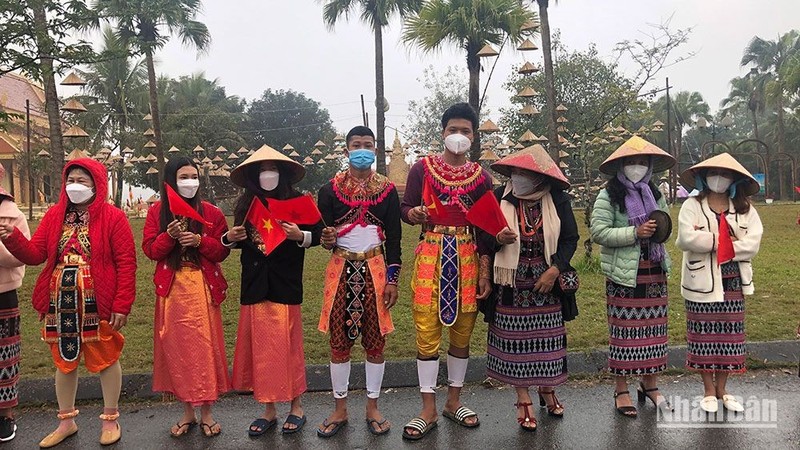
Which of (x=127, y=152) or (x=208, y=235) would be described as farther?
(x=127, y=152)

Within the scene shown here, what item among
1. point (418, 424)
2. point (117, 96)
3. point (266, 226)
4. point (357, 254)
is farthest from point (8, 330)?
point (117, 96)

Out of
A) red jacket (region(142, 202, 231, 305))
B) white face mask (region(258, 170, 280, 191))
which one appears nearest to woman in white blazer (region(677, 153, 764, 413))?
white face mask (region(258, 170, 280, 191))

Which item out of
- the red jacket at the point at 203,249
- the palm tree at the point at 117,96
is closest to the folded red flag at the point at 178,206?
the red jacket at the point at 203,249

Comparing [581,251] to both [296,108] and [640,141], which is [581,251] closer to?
[640,141]

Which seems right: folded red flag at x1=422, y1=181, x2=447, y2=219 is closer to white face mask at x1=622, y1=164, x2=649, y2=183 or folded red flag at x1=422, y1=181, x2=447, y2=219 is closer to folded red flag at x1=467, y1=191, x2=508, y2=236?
folded red flag at x1=467, y1=191, x2=508, y2=236

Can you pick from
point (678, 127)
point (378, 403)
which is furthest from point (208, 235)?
point (678, 127)

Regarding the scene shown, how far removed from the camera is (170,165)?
3930 mm

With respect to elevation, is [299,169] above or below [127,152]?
below

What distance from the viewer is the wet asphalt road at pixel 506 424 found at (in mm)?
3699

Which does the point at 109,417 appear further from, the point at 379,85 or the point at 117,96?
the point at 117,96

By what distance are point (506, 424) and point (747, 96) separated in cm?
5018

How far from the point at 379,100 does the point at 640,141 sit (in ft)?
52.0

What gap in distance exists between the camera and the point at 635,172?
4137mm

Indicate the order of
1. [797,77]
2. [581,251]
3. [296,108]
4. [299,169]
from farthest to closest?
[296,108] < [797,77] < [581,251] < [299,169]
